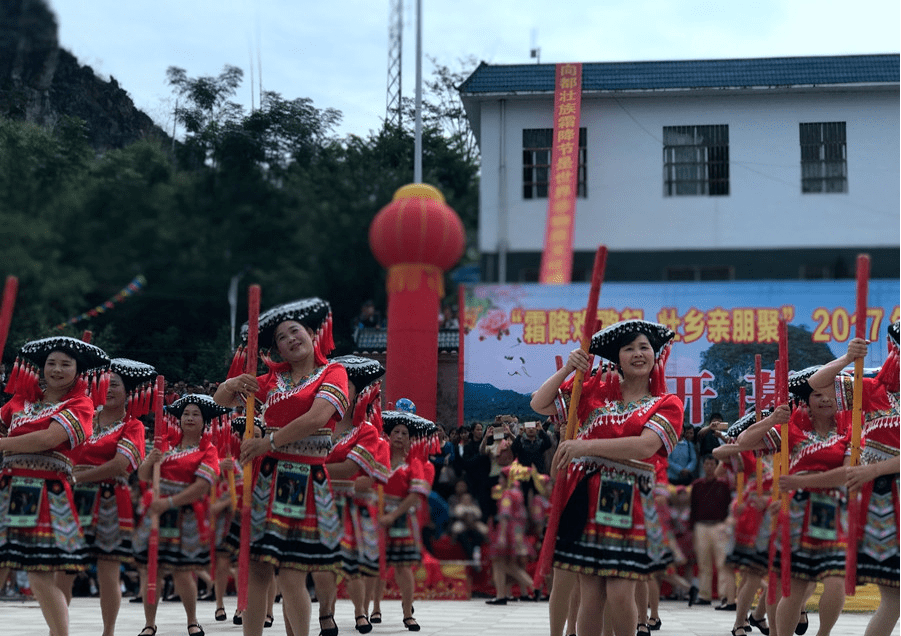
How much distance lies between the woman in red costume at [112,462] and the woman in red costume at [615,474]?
244cm

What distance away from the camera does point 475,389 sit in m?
8.46

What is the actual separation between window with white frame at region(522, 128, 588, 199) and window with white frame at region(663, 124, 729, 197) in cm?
142

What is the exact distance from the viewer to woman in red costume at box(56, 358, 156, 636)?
248 inches

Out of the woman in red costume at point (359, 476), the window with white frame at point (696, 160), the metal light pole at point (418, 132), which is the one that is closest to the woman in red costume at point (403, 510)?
the woman in red costume at point (359, 476)

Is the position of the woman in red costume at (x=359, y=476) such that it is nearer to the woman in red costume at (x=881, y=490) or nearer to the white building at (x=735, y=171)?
the woman in red costume at (x=881, y=490)

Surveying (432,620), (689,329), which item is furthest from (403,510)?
(689,329)

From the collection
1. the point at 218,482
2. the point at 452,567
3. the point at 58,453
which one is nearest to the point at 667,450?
the point at 58,453

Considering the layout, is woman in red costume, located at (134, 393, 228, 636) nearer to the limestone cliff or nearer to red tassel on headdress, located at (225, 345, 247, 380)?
red tassel on headdress, located at (225, 345, 247, 380)

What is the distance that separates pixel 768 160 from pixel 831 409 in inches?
333

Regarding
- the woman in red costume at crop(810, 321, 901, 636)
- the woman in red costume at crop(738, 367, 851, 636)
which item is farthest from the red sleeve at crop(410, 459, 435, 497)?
the woman in red costume at crop(810, 321, 901, 636)

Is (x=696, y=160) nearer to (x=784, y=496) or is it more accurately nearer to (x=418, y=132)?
(x=418, y=132)

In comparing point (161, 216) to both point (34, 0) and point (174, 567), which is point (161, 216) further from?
point (174, 567)

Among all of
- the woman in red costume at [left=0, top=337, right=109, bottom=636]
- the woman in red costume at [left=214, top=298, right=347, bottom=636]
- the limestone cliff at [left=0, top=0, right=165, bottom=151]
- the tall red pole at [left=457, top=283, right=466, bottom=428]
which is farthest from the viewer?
the tall red pole at [left=457, top=283, right=466, bottom=428]

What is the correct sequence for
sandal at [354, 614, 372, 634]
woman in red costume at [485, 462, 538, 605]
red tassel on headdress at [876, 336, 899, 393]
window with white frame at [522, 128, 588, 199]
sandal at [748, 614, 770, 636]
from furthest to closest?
window with white frame at [522, 128, 588, 199] < woman in red costume at [485, 462, 538, 605] < sandal at [354, 614, 372, 634] < sandal at [748, 614, 770, 636] < red tassel on headdress at [876, 336, 899, 393]
